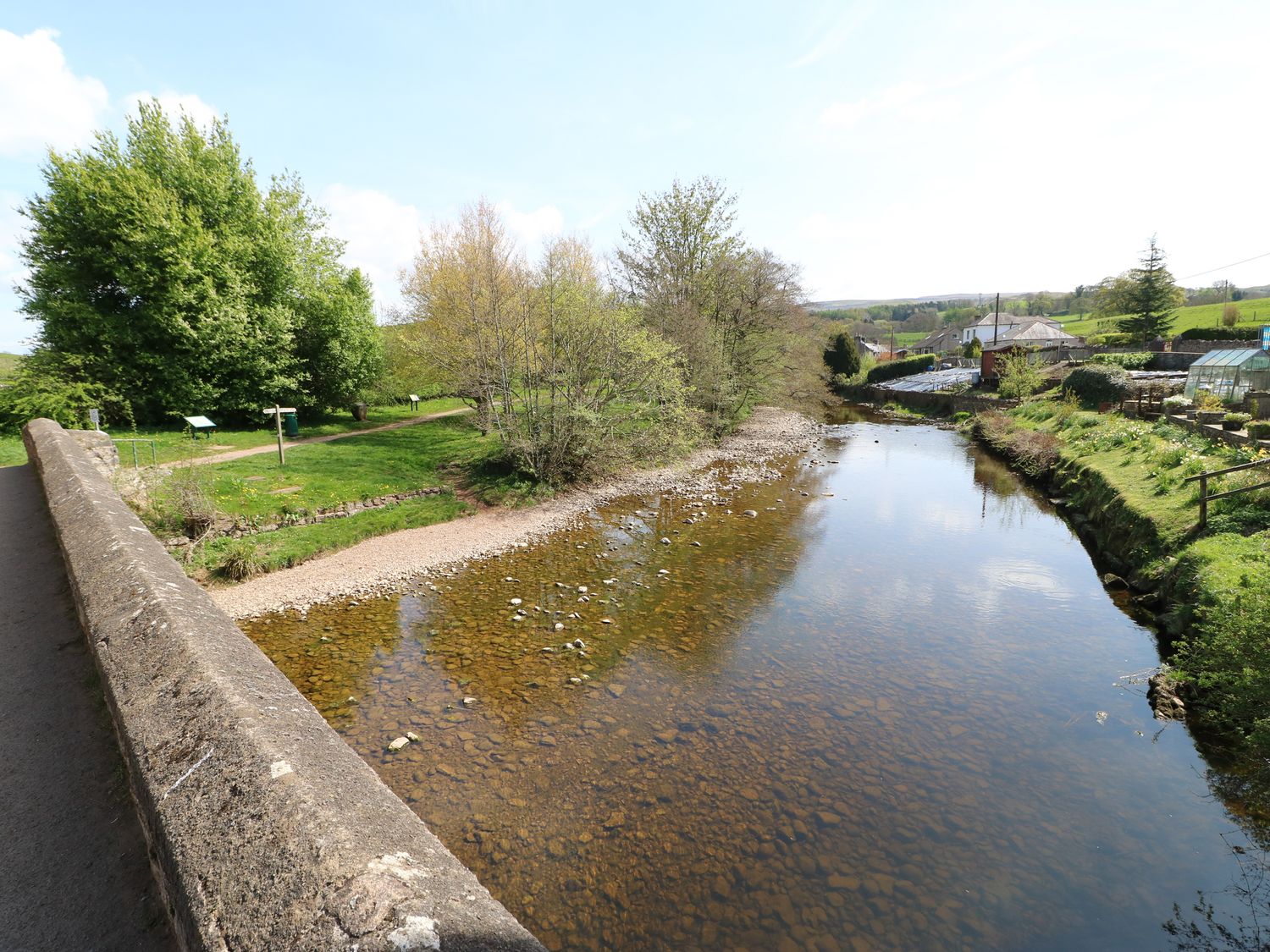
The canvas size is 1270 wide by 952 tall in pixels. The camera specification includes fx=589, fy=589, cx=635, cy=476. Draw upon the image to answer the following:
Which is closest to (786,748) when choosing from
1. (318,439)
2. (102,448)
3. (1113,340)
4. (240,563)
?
(240,563)

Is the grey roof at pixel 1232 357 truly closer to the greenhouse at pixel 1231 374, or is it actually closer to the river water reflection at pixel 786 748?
the greenhouse at pixel 1231 374

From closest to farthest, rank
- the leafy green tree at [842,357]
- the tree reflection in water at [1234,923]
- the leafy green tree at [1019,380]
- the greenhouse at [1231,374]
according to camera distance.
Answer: the tree reflection in water at [1234,923] < the greenhouse at [1231,374] < the leafy green tree at [1019,380] < the leafy green tree at [842,357]

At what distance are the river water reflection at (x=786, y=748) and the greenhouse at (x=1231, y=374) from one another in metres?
11.6

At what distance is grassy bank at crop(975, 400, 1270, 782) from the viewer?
22.7 feet

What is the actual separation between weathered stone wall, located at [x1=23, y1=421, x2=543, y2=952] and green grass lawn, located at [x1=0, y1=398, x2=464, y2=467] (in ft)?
48.8

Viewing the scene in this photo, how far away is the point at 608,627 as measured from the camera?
10.7 m

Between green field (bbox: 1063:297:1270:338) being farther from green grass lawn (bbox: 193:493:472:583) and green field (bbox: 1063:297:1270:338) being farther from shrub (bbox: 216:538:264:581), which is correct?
shrub (bbox: 216:538:264:581)

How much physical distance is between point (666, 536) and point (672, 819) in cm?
1003

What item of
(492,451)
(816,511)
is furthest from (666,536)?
(492,451)

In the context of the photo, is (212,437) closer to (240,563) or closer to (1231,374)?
(240,563)

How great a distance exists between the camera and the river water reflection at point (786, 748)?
17.7ft

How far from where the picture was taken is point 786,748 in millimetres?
7414

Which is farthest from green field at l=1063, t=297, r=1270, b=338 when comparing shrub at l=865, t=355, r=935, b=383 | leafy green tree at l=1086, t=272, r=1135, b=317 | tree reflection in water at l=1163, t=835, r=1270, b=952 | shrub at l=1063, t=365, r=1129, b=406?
tree reflection in water at l=1163, t=835, r=1270, b=952

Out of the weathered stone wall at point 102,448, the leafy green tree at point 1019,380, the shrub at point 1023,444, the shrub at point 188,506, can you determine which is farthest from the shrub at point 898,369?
the weathered stone wall at point 102,448
